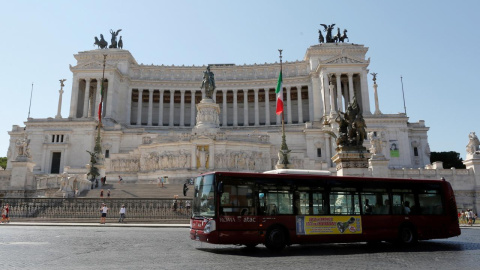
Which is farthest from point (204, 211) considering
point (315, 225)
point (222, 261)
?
point (315, 225)

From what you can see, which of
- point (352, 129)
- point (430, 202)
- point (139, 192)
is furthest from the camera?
point (139, 192)

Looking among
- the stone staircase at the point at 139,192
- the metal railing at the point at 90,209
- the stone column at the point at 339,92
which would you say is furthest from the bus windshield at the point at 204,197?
the stone column at the point at 339,92

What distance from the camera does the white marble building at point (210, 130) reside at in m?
49.9

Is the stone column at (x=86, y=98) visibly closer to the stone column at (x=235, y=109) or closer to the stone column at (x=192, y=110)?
the stone column at (x=192, y=110)

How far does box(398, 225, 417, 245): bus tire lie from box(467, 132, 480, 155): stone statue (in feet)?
85.4

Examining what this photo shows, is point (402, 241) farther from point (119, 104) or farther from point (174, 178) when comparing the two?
point (119, 104)

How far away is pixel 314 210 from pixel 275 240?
1905 mm

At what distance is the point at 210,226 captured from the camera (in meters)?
12.5

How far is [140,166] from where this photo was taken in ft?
168

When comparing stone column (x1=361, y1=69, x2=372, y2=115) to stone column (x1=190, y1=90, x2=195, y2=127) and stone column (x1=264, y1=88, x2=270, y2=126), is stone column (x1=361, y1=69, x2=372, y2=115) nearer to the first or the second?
stone column (x1=264, y1=88, x2=270, y2=126)

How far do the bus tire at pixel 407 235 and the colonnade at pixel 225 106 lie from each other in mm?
61515

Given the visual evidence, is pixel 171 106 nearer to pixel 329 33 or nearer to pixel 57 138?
pixel 57 138

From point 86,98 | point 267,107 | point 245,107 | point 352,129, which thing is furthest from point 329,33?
point 352,129

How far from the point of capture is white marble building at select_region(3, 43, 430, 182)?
4988 centimetres
